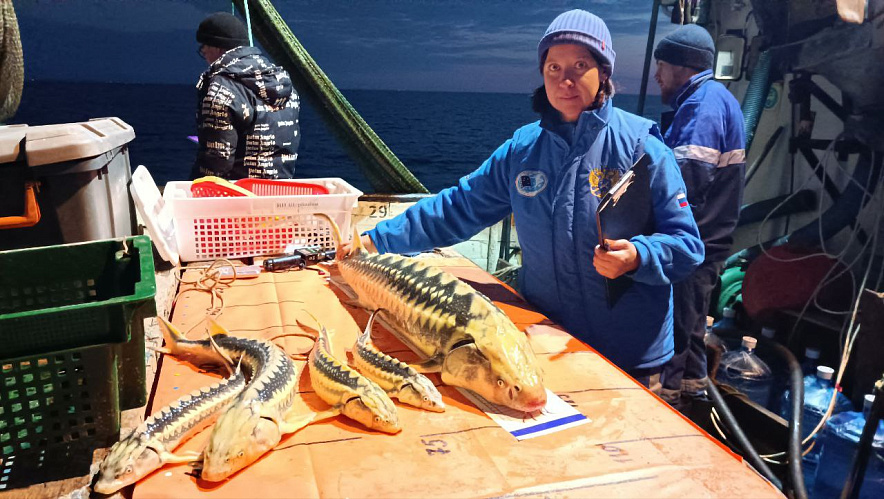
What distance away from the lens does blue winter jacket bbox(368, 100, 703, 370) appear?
205 centimetres

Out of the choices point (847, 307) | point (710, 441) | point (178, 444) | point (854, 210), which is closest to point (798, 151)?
point (854, 210)

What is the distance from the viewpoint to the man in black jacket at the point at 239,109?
3428 millimetres

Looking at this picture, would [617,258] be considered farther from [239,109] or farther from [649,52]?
[649,52]

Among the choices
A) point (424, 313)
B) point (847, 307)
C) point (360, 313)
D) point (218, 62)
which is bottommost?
point (847, 307)

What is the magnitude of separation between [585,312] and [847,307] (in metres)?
3.44

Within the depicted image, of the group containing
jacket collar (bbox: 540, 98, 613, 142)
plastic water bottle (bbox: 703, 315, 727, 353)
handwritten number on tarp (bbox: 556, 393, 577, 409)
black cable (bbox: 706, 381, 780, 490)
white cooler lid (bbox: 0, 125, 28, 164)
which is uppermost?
jacket collar (bbox: 540, 98, 613, 142)

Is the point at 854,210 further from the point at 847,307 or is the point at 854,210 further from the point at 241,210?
the point at 241,210

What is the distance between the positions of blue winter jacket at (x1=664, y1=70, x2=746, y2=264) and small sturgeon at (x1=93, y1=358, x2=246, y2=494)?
3.01 meters

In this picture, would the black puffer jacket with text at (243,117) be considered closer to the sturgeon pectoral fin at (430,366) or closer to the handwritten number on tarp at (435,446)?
the sturgeon pectoral fin at (430,366)

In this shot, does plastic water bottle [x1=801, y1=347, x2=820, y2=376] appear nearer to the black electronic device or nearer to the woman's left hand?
the woman's left hand

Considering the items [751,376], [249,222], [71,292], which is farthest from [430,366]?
[751,376]

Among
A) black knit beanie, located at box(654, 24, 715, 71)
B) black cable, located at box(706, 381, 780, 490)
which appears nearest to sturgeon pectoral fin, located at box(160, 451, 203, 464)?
black cable, located at box(706, 381, 780, 490)

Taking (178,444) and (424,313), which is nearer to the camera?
(178,444)

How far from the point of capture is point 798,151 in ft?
17.5
